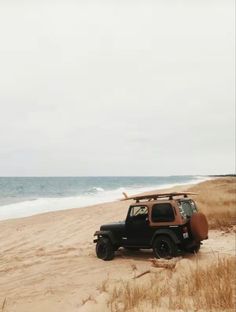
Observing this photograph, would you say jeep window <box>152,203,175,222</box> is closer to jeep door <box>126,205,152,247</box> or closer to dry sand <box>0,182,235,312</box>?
jeep door <box>126,205,152,247</box>

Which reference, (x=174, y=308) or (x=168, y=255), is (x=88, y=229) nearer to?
(x=168, y=255)

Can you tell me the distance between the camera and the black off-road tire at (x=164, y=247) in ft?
42.1

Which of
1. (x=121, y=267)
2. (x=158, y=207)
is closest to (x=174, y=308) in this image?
(x=121, y=267)

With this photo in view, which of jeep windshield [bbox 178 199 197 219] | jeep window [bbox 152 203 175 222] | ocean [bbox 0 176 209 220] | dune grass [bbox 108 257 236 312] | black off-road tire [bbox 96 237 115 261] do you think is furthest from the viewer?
ocean [bbox 0 176 209 220]

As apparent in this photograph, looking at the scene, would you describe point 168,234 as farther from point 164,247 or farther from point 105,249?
point 105,249

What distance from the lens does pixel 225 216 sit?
20.5m

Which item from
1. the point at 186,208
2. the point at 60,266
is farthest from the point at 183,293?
the point at 186,208

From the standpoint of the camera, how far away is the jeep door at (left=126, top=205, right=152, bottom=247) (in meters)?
13.6

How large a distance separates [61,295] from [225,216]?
12.5 meters

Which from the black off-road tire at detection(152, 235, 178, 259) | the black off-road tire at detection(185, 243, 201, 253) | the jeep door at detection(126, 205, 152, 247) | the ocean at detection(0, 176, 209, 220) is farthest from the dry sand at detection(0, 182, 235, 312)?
the ocean at detection(0, 176, 209, 220)

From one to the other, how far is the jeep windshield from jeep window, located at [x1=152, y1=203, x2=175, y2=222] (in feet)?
1.04

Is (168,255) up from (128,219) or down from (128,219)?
down

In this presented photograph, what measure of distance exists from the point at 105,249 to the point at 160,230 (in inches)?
72.9

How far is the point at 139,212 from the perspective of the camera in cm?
1406
